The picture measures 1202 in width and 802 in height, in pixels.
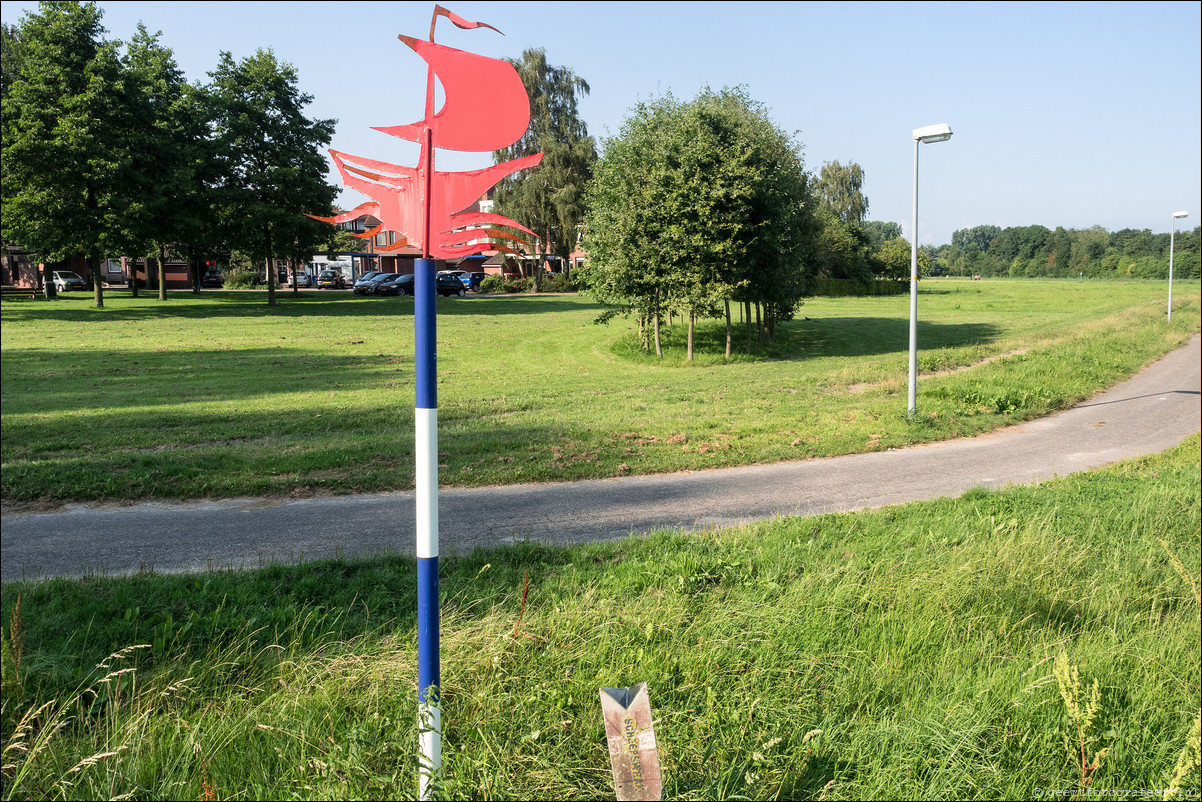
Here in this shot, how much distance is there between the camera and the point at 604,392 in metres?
17.4

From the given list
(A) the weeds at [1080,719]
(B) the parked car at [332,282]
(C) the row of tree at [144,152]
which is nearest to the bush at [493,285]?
(B) the parked car at [332,282]

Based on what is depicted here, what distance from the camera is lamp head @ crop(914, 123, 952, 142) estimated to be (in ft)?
41.3

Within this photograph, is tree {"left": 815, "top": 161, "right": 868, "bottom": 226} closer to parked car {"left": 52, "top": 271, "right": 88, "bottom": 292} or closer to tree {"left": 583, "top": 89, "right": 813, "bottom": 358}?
tree {"left": 583, "top": 89, "right": 813, "bottom": 358}

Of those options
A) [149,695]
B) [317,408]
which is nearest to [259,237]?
[317,408]

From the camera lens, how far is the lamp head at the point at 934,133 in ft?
41.3

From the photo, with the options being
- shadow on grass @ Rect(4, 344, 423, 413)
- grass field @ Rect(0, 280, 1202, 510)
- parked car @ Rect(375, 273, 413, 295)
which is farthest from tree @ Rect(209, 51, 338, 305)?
shadow on grass @ Rect(4, 344, 423, 413)

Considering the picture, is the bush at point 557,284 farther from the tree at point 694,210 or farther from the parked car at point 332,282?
the tree at point 694,210

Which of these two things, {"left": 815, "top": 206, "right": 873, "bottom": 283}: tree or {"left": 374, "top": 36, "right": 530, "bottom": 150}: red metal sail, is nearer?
{"left": 374, "top": 36, "right": 530, "bottom": 150}: red metal sail

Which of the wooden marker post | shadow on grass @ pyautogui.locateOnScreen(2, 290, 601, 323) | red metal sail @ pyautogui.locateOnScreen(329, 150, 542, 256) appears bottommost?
the wooden marker post

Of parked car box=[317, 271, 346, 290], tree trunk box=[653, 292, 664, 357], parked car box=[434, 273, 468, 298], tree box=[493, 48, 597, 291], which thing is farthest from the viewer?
parked car box=[317, 271, 346, 290]

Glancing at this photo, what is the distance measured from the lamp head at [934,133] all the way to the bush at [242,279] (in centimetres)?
5392

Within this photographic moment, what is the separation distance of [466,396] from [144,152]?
28.4 metres

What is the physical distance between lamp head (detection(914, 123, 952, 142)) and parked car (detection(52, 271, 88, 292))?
5569cm

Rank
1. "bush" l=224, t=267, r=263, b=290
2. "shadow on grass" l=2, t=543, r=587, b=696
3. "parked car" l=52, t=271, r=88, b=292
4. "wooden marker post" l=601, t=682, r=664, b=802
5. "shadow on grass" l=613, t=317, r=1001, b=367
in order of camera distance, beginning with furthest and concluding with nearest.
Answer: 1. "bush" l=224, t=267, r=263, b=290
2. "parked car" l=52, t=271, r=88, b=292
3. "shadow on grass" l=613, t=317, r=1001, b=367
4. "shadow on grass" l=2, t=543, r=587, b=696
5. "wooden marker post" l=601, t=682, r=664, b=802
